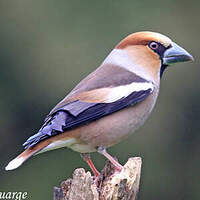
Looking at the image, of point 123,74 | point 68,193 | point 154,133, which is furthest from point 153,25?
point 68,193

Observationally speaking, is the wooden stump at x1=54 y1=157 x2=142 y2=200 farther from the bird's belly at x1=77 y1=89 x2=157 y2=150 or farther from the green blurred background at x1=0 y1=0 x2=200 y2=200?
the green blurred background at x1=0 y1=0 x2=200 y2=200

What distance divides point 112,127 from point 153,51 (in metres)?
0.99

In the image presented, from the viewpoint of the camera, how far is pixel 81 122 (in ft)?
20.3

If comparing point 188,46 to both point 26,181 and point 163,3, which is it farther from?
point 26,181

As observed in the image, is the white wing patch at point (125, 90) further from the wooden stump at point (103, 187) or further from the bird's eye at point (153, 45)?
the wooden stump at point (103, 187)

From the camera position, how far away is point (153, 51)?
6793mm

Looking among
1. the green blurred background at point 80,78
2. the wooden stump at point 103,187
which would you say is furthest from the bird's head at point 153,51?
the green blurred background at point 80,78

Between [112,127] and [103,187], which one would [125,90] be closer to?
[112,127]

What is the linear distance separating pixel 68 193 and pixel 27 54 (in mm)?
7195

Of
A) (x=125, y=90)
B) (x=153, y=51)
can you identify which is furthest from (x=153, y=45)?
(x=125, y=90)

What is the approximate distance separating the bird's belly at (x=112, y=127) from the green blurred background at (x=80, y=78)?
4.38 meters

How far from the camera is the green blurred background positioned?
1138 centimetres

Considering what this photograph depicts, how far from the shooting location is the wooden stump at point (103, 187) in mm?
5602

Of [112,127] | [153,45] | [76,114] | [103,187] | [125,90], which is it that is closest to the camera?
[103,187]
